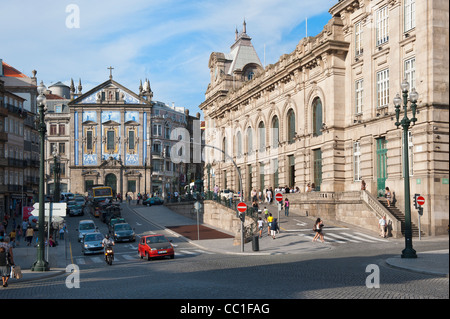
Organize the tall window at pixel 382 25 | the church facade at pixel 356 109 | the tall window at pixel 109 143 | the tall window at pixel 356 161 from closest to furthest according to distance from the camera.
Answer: the church facade at pixel 356 109, the tall window at pixel 382 25, the tall window at pixel 356 161, the tall window at pixel 109 143

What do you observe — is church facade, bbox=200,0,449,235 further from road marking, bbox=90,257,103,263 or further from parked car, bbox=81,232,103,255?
road marking, bbox=90,257,103,263

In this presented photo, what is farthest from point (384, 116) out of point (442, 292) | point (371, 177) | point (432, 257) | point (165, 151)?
point (165, 151)

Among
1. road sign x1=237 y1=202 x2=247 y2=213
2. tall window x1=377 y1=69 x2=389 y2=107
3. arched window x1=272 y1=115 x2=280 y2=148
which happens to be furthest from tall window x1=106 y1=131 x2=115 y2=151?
road sign x1=237 y1=202 x2=247 y2=213

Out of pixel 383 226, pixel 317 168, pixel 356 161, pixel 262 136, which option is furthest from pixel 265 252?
pixel 262 136

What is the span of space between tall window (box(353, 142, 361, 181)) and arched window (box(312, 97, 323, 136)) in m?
4.84

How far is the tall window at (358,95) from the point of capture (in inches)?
1751

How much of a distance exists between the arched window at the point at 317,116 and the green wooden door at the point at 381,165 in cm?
803

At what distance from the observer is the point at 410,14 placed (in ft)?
125

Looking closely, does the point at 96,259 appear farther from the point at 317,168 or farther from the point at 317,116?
the point at 317,116

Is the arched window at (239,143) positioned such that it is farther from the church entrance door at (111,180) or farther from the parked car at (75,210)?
the church entrance door at (111,180)

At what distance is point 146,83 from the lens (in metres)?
111

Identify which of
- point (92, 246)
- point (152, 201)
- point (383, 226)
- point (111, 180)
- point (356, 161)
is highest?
point (356, 161)

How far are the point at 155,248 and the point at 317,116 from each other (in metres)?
23.8

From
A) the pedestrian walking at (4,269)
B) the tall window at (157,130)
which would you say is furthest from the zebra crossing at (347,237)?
the tall window at (157,130)
